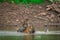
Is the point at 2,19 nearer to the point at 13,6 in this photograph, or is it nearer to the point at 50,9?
the point at 13,6

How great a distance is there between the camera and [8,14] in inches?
1555

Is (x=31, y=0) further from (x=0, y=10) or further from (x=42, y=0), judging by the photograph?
(x=0, y=10)

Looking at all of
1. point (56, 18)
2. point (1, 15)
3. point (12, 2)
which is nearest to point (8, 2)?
point (12, 2)

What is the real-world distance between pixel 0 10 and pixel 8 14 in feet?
4.44

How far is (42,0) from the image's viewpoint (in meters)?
43.0

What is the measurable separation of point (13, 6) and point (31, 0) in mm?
2583

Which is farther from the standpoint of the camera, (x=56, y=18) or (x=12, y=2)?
(x=12, y=2)

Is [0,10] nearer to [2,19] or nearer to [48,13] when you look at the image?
[2,19]

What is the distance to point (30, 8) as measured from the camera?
135 ft

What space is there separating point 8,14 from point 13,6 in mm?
→ 1979

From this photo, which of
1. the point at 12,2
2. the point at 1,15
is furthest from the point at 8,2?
the point at 1,15

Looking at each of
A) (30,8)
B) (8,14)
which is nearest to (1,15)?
(8,14)

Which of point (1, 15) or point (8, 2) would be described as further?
point (8, 2)

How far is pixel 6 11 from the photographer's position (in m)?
39.9
